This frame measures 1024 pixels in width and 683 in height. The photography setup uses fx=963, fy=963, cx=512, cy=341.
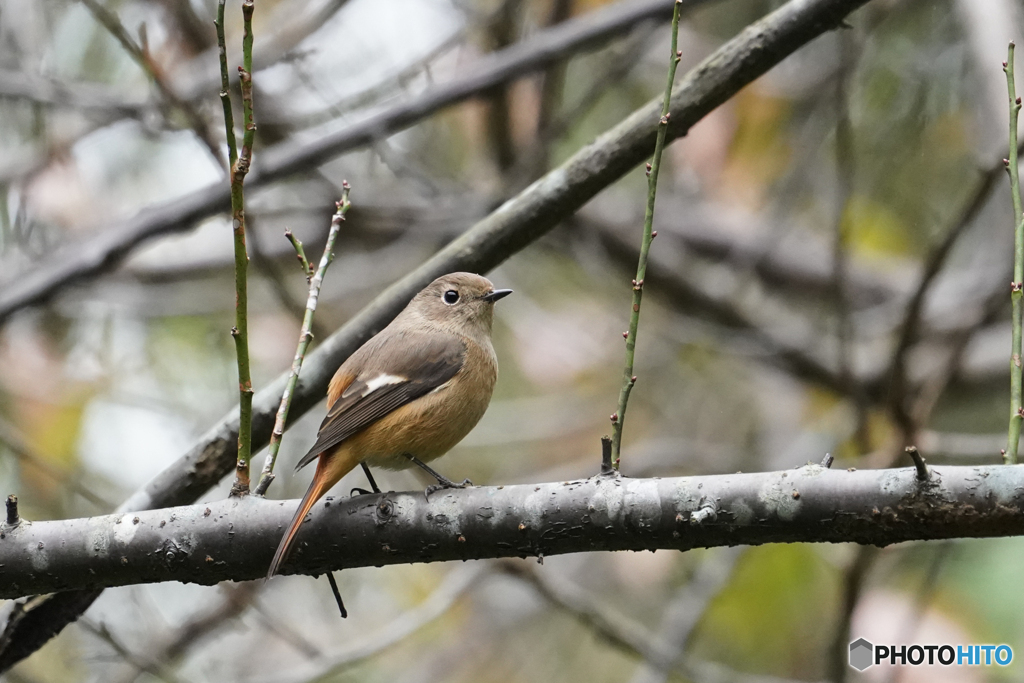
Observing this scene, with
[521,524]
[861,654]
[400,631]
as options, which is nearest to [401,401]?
[521,524]

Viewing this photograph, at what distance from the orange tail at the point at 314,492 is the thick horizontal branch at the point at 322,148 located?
5.64 feet

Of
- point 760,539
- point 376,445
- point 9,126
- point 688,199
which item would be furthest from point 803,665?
point 9,126

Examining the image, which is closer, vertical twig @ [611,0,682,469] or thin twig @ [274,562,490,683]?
vertical twig @ [611,0,682,469]

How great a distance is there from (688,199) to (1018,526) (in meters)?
5.50

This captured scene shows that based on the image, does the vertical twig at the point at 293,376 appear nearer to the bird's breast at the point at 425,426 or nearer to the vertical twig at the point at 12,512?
the bird's breast at the point at 425,426

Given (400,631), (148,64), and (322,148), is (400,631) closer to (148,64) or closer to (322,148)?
(322,148)

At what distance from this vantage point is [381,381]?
11.1 ft

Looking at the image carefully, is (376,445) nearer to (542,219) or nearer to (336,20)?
(542,219)

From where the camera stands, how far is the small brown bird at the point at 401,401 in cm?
323

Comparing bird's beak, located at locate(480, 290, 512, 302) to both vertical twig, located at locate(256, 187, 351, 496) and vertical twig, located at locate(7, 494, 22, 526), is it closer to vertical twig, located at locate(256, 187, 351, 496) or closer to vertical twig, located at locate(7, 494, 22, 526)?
vertical twig, located at locate(256, 187, 351, 496)

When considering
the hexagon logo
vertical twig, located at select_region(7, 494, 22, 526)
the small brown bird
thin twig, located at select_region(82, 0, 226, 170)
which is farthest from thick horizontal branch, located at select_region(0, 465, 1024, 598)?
the hexagon logo

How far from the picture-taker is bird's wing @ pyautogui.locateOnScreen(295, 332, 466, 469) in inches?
127

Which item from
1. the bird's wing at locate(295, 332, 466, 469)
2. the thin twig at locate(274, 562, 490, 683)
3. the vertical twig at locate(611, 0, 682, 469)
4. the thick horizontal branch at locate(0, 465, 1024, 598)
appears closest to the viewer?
the thick horizontal branch at locate(0, 465, 1024, 598)

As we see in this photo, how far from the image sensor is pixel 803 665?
19.9 ft
